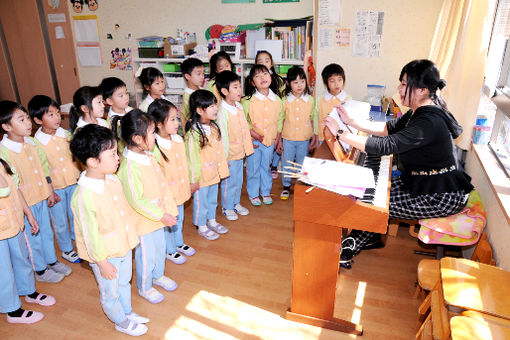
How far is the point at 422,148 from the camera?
2086 mm

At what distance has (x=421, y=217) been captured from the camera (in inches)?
85.4

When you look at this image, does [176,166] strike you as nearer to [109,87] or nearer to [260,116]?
[109,87]

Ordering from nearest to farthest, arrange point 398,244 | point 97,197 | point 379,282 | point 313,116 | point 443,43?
1. point 97,197
2. point 379,282
3. point 398,244
4. point 443,43
5. point 313,116

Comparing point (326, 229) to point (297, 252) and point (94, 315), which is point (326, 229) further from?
point (94, 315)

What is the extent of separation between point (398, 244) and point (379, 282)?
561mm

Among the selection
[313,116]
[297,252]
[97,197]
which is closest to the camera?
[97,197]

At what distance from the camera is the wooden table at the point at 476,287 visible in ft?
4.66

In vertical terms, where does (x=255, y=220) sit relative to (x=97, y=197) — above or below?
below

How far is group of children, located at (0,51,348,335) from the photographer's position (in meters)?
1.82

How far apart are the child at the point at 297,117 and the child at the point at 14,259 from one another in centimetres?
214

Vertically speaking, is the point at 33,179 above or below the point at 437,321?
above

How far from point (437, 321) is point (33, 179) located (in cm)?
234

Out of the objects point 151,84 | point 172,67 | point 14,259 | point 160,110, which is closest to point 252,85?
point 151,84

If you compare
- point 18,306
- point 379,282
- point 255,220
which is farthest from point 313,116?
point 18,306
